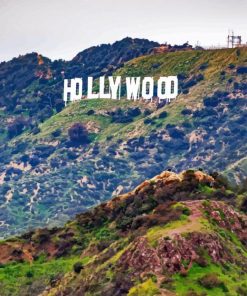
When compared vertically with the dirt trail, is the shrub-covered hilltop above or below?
below

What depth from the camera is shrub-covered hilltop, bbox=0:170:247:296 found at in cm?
10008

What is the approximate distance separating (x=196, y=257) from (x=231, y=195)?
34.5 m

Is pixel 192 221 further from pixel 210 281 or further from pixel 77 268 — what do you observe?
pixel 77 268

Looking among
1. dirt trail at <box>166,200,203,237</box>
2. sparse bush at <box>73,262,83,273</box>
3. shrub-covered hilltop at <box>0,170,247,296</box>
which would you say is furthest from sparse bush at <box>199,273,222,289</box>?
sparse bush at <box>73,262,83,273</box>

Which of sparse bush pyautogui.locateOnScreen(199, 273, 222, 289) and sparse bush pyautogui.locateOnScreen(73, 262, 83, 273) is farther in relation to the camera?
sparse bush pyautogui.locateOnScreen(73, 262, 83, 273)

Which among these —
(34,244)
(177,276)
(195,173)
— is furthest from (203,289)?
(34,244)

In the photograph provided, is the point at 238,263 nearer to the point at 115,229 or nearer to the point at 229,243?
the point at 229,243

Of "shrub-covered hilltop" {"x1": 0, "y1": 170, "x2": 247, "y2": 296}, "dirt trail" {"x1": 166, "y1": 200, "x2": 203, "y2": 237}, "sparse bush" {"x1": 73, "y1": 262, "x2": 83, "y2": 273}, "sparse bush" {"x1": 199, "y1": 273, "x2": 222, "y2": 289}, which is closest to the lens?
"sparse bush" {"x1": 199, "y1": 273, "x2": 222, "y2": 289}

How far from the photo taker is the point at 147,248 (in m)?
104

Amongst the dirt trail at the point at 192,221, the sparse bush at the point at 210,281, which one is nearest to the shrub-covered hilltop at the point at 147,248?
the sparse bush at the point at 210,281

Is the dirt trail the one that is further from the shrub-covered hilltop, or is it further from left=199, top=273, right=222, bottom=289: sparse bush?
left=199, top=273, right=222, bottom=289: sparse bush

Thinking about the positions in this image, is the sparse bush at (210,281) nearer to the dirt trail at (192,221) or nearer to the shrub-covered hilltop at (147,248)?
the shrub-covered hilltop at (147,248)

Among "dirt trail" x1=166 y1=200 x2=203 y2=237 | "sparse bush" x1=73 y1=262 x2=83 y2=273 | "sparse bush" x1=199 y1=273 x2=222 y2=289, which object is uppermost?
"dirt trail" x1=166 y1=200 x2=203 y2=237

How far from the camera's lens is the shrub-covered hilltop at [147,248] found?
328 ft
